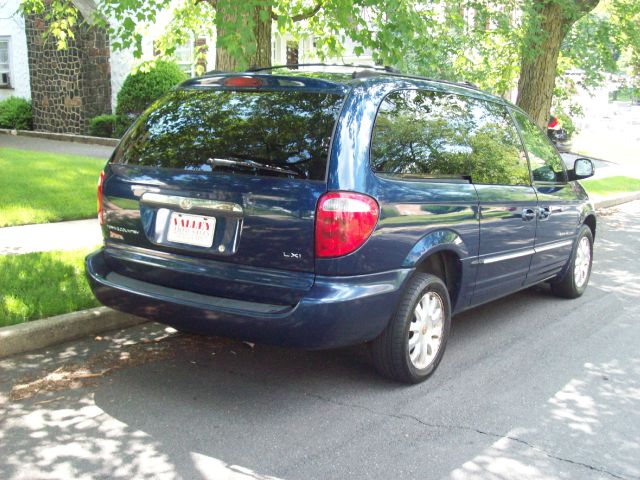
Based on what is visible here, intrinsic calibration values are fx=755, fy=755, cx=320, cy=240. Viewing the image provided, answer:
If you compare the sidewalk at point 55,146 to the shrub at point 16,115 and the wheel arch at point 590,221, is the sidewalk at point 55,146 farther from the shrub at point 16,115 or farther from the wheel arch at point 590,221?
the wheel arch at point 590,221

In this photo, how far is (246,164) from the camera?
4117mm

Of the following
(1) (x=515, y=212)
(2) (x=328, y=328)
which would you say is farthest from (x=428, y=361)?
(1) (x=515, y=212)

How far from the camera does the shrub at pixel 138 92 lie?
19562 millimetres

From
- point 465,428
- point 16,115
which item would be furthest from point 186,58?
point 465,428

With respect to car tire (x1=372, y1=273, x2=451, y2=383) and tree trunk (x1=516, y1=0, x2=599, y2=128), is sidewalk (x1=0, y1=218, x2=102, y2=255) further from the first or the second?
tree trunk (x1=516, y1=0, x2=599, y2=128)

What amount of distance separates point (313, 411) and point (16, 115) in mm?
21144

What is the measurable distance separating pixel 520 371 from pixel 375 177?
179 cm

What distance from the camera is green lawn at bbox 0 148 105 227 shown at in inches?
353

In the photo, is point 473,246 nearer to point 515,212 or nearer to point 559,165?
point 515,212

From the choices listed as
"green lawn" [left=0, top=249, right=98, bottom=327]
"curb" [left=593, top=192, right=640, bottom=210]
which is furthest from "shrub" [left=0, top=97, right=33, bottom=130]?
"green lawn" [left=0, top=249, right=98, bottom=327]

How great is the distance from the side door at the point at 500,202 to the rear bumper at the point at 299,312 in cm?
112

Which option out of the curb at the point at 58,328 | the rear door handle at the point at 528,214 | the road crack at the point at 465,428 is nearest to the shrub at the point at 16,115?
the curb at the point at 58,328

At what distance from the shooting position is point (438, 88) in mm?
5031

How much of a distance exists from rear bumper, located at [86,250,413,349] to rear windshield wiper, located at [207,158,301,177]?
1.99 feet
